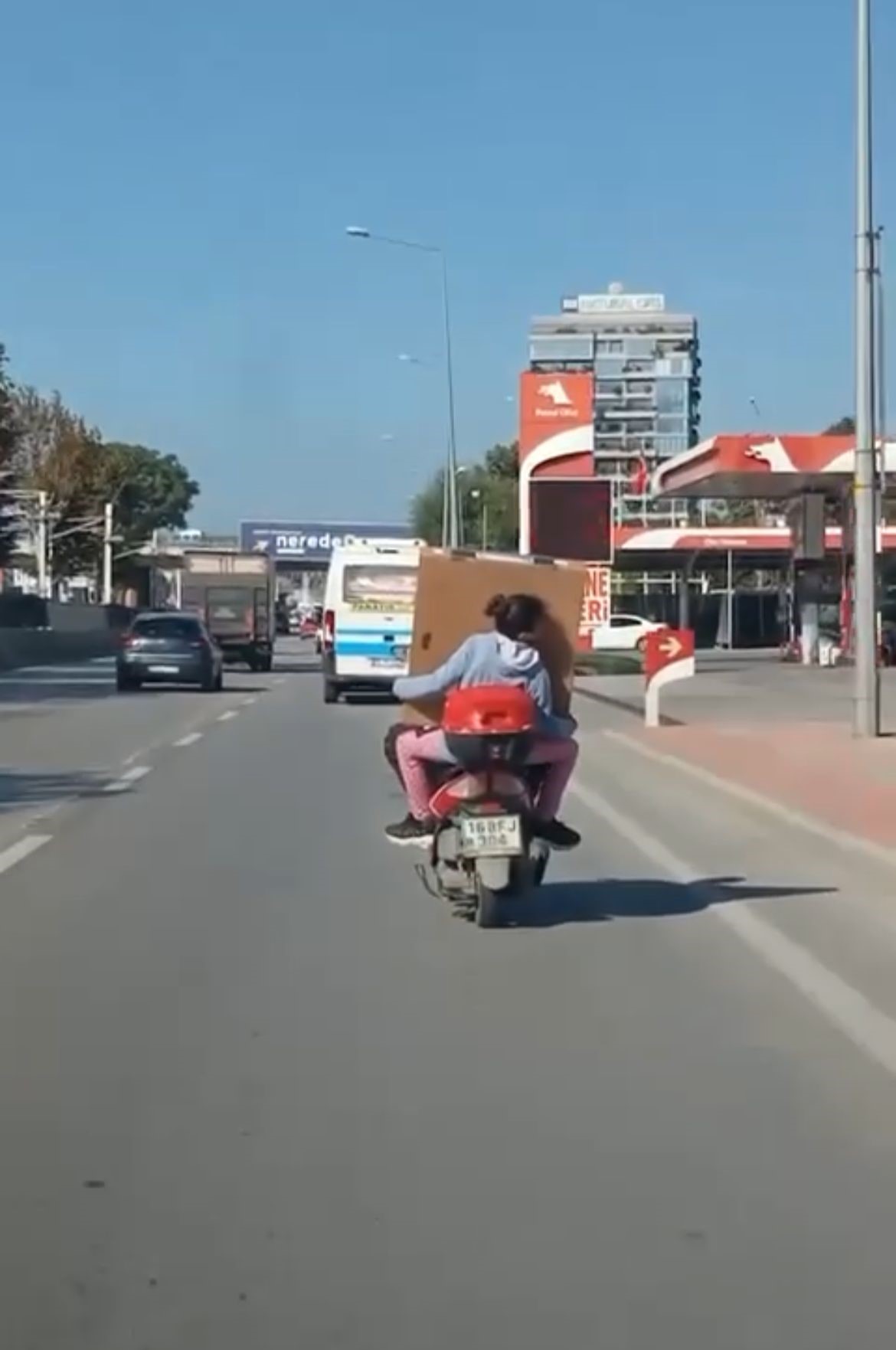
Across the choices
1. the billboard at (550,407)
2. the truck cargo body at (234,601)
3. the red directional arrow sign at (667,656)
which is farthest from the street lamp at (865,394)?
the truck cargo body at (234,601)

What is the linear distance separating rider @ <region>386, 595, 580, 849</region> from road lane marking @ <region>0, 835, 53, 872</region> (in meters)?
3.76

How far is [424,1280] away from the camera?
5.89 meters

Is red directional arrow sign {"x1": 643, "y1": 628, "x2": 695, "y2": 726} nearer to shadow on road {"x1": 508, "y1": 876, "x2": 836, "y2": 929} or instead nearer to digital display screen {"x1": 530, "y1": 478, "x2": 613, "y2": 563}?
shadow on road {"x1": 508, "y1": 876, "x2": 836, "y2": 929}

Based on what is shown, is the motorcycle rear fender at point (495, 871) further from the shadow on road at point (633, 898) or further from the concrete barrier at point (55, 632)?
the concrete barrier at point (55, 632)

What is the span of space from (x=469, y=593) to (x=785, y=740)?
15079mm

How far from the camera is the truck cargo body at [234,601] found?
193 ft

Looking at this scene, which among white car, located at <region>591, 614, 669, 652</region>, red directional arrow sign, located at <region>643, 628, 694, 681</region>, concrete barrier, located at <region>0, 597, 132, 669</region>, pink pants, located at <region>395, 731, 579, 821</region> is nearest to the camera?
pink pants, located at <region>395, 731, 579, 821</region>

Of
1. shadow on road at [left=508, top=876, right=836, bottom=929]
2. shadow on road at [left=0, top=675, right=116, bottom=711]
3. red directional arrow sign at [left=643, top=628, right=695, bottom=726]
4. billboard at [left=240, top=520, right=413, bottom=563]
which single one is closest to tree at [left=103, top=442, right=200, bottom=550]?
billboard at [left=240, top=520, right=413, bottom=563]

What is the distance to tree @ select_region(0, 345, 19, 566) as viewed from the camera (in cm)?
7681

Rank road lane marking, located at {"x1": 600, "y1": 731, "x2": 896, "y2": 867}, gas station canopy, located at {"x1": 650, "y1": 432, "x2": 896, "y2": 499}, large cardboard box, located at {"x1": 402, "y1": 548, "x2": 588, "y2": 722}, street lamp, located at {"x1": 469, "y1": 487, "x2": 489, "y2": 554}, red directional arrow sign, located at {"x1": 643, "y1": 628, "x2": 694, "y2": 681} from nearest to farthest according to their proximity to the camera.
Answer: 1. large cardboard box, located at {"x1": 402, "y1": 548, "x2": 588, "y2": 722}
2. road lane marking, located at {"x1": 600, "y1": 731, "x2": 896, "y2": 867}
3. red directional arrow sign, located at {"x1": 643, "y1": 628, "x2": 694, "y2": 681}
4. gas station canopy, located at {"x1": 650, "y1": 432, "x2": 896, "y2": 499}
5. street lamp, located at {"x1": 469, "y1": 487, "x2": 489, "y2": 554}

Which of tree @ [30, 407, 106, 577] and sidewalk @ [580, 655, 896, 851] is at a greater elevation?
tree @ [30, 407, 106, 577]

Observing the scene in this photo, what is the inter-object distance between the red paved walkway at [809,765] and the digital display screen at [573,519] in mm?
18835

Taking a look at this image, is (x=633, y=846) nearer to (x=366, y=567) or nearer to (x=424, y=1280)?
(x=424, y=1280)

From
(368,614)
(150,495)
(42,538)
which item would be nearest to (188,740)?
(368,614)
